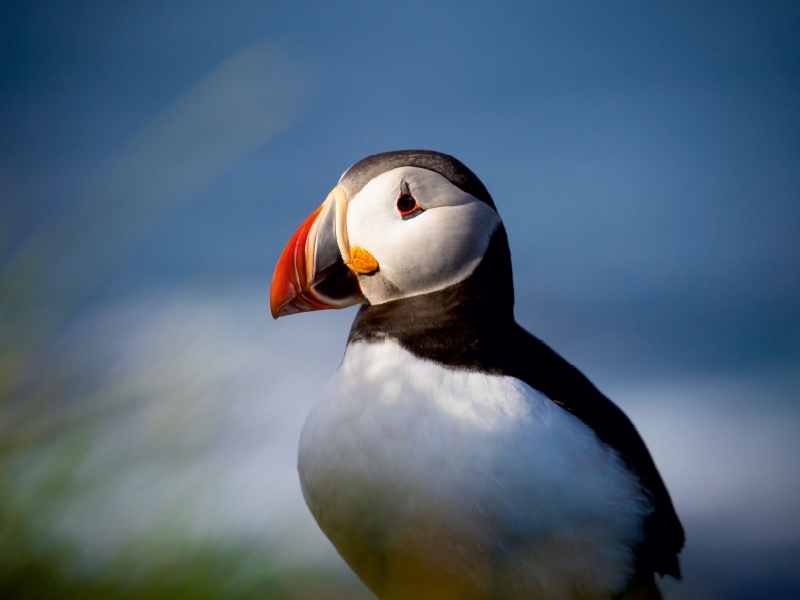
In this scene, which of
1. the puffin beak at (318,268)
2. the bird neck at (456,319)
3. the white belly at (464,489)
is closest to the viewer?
the white belly at (464,489)

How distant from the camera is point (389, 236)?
1.61m

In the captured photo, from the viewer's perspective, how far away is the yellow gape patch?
5.38ft

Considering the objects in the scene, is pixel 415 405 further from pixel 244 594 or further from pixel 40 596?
pixel 40 596

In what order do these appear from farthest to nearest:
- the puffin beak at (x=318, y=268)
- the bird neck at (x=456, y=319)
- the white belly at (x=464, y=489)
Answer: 1. the puffin beak at (x=318, y=268)
2. the bird neck at (x=456, y=319)
3. the white belly at (x=464, y=489)

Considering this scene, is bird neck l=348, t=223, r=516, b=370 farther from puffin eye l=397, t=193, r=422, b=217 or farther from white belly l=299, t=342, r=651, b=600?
puffin eye l=397, t=193, r=422, b=217

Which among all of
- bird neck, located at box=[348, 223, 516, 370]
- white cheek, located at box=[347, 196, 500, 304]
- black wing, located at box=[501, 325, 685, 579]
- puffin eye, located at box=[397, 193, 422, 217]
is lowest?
black wing, located at box=[501, 325, 685, 579]

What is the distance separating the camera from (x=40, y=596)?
2.33ft

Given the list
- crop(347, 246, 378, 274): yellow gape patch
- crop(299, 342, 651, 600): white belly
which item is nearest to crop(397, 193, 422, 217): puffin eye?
crop(347, 246, 378, 274): yellow gape patch

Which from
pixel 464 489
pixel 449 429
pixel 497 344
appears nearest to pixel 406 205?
pixel 497 344

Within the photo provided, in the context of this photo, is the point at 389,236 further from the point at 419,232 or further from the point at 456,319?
the point at 456,319

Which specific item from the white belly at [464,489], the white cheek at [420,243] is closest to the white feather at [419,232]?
the white cheek at [420,243]

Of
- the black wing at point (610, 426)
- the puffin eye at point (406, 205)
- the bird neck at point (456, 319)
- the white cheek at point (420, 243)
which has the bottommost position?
the black wing at point (610, 426)

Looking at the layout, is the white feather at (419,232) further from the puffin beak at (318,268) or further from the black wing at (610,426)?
the black wing at (610,426)

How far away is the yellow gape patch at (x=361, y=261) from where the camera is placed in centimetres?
164
